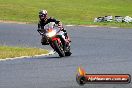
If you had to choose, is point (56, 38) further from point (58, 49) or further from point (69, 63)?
point (69, 63)

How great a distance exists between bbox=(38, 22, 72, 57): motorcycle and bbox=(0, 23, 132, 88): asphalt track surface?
13.4 inches

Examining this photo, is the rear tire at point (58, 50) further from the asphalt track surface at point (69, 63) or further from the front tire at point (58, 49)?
the asphalt track surface at point (69, 63)

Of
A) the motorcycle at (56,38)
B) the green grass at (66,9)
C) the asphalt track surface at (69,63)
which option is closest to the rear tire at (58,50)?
the motorcycle at (56,38)

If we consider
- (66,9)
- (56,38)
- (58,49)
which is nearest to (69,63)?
(58,49)

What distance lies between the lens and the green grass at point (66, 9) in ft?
168

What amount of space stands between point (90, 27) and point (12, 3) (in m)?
22.8

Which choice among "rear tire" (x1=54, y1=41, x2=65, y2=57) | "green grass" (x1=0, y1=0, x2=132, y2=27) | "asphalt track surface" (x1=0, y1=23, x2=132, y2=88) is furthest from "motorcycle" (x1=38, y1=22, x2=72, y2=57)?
"green grass" (x1=0, y1=0, x2=132, y2=27)

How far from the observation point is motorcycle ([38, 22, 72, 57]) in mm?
20828

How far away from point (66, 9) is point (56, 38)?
1497 inches

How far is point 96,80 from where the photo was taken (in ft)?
29.6

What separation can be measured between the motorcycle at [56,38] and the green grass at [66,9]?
25.1m

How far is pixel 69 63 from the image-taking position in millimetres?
17766

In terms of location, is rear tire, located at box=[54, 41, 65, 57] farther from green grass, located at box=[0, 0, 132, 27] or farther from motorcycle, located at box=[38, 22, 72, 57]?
green grass, located at box=[0, 0, 132, 27]

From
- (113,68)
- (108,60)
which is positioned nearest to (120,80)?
(113,68)
